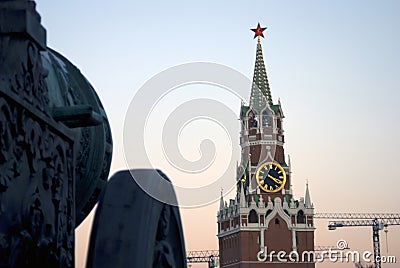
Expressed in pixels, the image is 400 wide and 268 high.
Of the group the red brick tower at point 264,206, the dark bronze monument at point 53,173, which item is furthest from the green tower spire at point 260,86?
the dark bronze monument at point 53,173

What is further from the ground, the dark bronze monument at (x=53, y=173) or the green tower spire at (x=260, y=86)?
the green tower spire at (x=260, y=86)

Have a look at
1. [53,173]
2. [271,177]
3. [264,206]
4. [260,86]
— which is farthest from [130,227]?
[260,86]

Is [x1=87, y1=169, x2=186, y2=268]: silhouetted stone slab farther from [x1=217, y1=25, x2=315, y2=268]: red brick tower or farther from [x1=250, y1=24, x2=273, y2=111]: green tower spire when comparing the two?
[x1=250, y1=24, x2=273, y2=111]: green tower spire

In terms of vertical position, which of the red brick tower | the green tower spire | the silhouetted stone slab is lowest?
the silhouetted stone slab

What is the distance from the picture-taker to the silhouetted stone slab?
3.02 meters

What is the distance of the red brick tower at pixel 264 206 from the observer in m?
63.3

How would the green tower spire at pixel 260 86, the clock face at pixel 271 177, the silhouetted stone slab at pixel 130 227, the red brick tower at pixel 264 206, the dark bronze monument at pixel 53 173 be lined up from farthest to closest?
1. the green tower spire at pixel 260 86
2. the clock face at pixel 271 177
3. the red brick tower at pixel 264 206
4. the silhouetted stone slab at pixel 130 227
5. the dark bronze monument at pixel 53 173

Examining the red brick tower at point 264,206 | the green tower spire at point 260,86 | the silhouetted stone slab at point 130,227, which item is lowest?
the silhouetted stone slab at point 130,227

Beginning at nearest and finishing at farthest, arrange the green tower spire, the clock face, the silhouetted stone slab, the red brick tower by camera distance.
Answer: the silhouetted stone slab, the red brick tower, the clock face, the green tower spire

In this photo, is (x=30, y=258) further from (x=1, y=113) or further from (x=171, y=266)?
(x=171, y=266)

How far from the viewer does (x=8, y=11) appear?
2.30 metres

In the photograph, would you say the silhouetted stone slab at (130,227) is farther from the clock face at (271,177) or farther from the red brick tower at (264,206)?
the clock face at (271,177)

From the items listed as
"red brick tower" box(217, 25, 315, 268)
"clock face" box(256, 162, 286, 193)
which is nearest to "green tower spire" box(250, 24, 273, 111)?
"red brick tower" box(217, 25, 315, 268)

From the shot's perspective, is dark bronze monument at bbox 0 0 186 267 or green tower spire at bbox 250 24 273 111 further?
green tower spire at bbox 250 24 273 111
